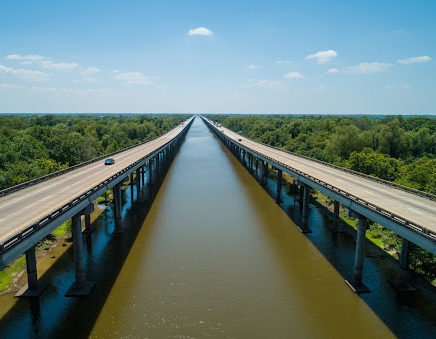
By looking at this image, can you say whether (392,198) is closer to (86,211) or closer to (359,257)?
(359,257)

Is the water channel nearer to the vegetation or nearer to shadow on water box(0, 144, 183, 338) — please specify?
shadow on water box(0, 144, 183, 338)

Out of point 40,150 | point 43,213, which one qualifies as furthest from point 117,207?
point 40,150

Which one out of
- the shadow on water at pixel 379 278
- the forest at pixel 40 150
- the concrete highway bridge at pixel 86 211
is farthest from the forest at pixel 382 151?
the forest at pixel 40 150

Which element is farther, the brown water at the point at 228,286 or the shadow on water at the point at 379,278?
the shadow on water at the point at 379,278

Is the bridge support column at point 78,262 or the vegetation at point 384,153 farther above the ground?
the vegetation at point 384,153

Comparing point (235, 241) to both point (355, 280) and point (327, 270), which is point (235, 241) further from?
point (355, 280)

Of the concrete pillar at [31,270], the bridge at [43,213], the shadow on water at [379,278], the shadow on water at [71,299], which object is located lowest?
the shadow on water at [71,299]

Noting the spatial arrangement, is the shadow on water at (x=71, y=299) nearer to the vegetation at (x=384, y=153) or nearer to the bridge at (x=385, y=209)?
the bridge at (x=385, y=209)
